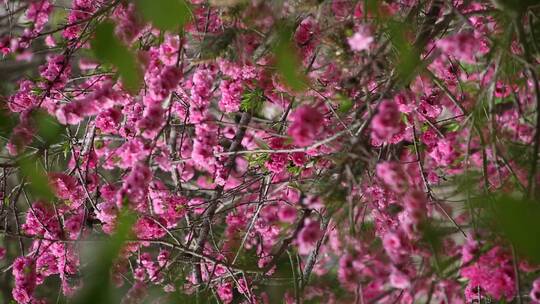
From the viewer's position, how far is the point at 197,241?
8.13 ft

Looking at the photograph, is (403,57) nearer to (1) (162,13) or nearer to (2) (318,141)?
(2) (318,141)

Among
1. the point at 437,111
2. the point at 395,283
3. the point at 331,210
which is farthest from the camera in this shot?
the point at 437,111

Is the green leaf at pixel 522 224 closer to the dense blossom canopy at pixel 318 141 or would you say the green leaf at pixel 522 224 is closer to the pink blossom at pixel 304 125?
the dense blossom canopy at pixel 318 141

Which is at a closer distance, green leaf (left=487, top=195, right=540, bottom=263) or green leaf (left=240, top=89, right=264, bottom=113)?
green leaf (left=487, top=195, right=540, bottom=263)

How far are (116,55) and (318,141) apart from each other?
730 mm

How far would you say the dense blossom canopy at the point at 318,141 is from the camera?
1.36 meters

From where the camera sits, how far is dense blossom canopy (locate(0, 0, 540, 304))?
1355mm

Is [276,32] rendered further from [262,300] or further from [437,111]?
[262,300]

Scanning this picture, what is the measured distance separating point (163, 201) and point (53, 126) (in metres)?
0.90

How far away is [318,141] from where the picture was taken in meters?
1.55

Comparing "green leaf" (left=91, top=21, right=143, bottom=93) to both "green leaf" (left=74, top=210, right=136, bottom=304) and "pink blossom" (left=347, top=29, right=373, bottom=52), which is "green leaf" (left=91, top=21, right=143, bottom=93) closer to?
"green leaf" (left=74, top=210, right=136, bottom=304)

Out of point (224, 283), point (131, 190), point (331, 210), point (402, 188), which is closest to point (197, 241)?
point (224, 283)

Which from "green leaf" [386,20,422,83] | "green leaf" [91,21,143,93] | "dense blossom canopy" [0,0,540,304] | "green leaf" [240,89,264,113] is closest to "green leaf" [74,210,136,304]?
"dense blossom canopy" [0,0,540,304]

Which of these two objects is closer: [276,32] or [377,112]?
[377,112]
